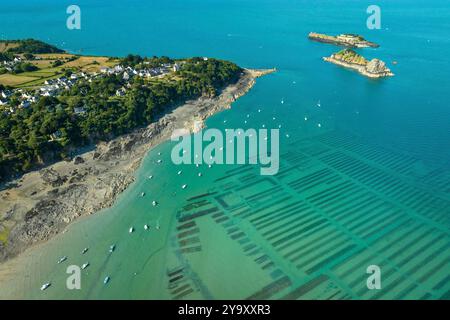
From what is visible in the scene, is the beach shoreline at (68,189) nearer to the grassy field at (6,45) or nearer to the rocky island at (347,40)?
the grassy field at (6,45)

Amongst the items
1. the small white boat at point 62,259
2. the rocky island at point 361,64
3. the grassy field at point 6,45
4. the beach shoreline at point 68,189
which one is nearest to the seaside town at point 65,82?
the beach shoreline at point 68,189

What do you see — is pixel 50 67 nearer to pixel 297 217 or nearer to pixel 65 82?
pixel 65 82

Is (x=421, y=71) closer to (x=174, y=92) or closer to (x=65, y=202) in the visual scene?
(x=174, y=92)

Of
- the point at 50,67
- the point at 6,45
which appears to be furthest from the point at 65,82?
the point at 6,45

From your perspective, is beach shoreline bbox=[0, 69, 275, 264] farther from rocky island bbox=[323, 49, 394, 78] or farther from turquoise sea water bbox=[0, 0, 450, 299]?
rocky island bbox=[323, 49, 394, 78]

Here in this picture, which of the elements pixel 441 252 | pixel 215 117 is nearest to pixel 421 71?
pixel 215 117
